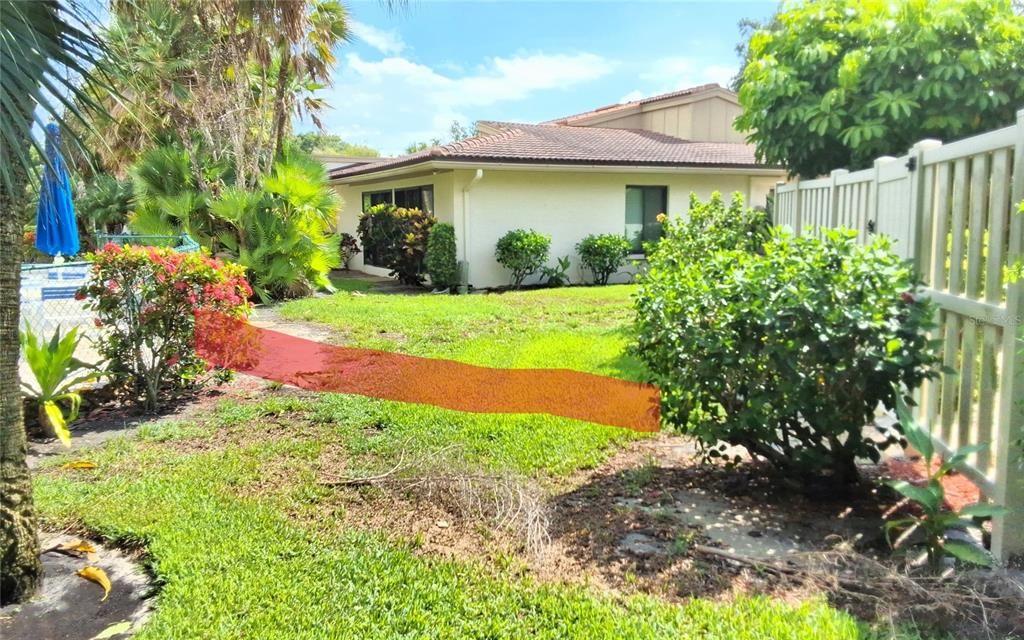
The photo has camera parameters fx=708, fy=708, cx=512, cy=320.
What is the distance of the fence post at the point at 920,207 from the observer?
422 centimetres

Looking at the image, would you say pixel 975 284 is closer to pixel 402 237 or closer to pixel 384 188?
pixel 402 237

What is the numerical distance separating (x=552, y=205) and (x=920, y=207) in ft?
41.3

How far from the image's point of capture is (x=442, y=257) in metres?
15.4

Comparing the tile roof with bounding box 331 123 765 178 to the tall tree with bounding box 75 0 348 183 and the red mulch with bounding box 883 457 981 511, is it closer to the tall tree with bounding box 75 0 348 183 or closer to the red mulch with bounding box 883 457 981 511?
the tall tree with bounding box 75 0 348 183

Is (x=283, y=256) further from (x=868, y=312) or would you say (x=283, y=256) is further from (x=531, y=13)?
(x=868, y=312)

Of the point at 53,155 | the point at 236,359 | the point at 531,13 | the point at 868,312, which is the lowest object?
the point at 236,359

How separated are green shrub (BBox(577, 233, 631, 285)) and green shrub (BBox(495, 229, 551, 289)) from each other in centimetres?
106

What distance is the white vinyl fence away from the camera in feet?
10.3

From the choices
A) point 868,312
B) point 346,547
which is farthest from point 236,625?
point 868,312

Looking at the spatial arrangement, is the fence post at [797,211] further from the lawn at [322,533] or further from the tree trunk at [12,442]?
the tree trunk at [12,442]

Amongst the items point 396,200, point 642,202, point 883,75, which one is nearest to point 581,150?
point 642,202

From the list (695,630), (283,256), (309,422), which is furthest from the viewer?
(283,256)

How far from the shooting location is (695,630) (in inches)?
111

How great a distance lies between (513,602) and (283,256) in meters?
12.0
